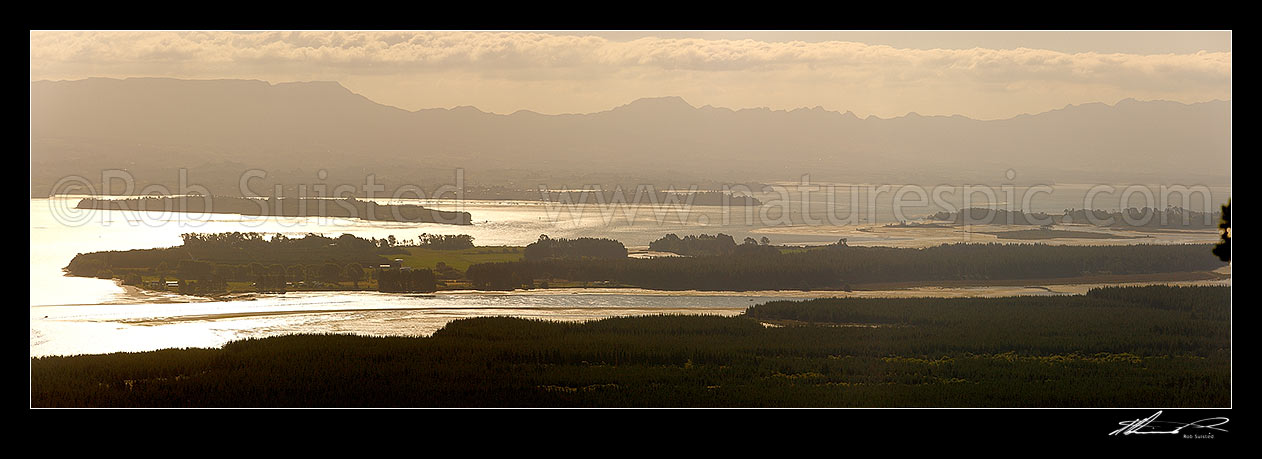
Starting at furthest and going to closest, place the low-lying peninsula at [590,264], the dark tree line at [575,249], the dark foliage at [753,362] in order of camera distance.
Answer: the dark tree line at [575,249]
the low-lying peninsula at [590,264]
the dark foliage at [753,362]

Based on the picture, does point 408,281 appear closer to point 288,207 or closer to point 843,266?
point 288,207

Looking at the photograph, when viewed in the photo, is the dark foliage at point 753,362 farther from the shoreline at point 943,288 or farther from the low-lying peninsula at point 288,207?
the low-lying peninsula at point 288,207
